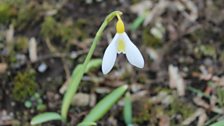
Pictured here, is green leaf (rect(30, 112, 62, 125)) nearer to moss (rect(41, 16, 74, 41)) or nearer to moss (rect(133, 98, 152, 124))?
moss (rect(133, 98, 152, 124))

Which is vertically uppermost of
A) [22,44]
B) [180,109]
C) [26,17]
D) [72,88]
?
[26,17]

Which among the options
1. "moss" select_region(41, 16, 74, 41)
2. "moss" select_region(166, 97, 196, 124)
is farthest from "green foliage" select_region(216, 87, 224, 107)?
"moss" select_region(41, 16, 74, 41)

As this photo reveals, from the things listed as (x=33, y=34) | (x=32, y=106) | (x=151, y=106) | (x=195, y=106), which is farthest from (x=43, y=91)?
(x=195, y=106)

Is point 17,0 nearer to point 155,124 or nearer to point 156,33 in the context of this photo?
point 156,33

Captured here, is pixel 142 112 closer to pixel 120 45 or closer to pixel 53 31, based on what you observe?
pixel 53 31

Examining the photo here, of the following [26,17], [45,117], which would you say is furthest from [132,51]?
[26,17]

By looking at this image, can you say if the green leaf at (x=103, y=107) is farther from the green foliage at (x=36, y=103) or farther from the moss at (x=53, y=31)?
the moss at (x=53, y=31)
